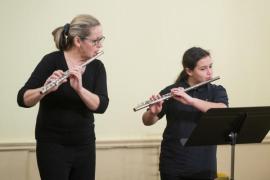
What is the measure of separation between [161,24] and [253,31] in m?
0.77

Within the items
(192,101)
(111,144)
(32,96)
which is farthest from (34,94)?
(111,144)

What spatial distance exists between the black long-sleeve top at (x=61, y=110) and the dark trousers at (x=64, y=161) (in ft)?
0.10

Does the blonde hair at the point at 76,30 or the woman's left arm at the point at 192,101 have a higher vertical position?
the blonde hair at the point at 76,30

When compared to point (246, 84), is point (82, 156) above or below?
below

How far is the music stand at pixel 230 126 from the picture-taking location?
175 centimetres

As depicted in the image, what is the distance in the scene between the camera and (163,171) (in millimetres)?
1981

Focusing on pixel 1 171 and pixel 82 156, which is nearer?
pixel 82 156

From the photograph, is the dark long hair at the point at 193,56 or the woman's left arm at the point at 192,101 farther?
the dark long hair at the point at 193,56

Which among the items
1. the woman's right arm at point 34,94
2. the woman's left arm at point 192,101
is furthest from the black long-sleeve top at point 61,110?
the woman's left arm at point 192,101

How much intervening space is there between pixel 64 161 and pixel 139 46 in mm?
1354

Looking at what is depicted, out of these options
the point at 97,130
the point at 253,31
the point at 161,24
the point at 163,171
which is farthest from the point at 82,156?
the point at 253,31

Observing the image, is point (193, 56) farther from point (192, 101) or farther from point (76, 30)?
point (76, 30)

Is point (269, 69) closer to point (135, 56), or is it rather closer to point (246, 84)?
point (246, 84)

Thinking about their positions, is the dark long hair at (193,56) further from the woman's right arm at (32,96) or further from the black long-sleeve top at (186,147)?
the woman's right arm at (32,96)
